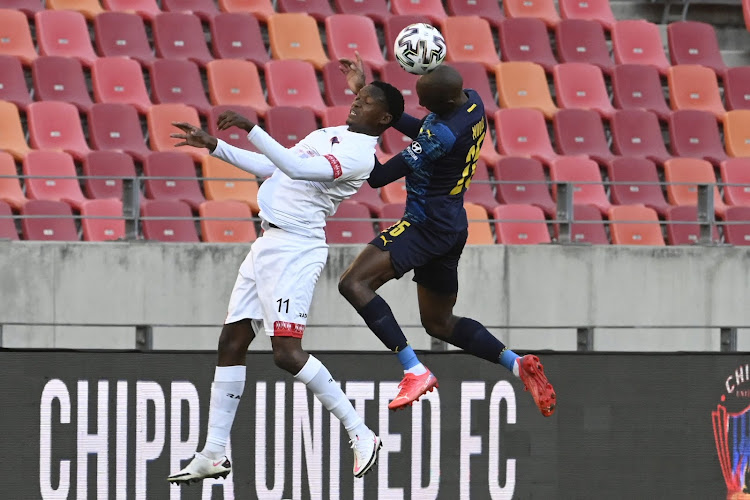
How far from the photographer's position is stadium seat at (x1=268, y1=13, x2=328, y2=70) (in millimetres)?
15977

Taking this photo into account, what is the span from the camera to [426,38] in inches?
310

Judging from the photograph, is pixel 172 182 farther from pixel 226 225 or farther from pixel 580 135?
pixel 580 135

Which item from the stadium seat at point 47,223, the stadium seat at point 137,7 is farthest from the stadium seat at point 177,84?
the stadium seat at point 47,223

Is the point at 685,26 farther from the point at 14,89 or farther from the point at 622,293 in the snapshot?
the point at 14,89

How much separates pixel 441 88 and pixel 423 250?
2.95 feet

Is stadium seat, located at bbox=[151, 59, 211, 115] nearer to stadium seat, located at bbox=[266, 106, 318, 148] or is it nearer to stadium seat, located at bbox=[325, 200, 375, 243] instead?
stadium seat, located at bbox=[266, 106, 318, 148]

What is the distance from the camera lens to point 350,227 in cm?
1347

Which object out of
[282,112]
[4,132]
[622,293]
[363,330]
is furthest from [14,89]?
[622,293]

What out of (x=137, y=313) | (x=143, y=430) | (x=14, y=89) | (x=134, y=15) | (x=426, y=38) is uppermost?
(x=134, y=15)

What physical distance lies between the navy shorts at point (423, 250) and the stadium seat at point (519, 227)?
223 inches

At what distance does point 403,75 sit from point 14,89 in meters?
4.09

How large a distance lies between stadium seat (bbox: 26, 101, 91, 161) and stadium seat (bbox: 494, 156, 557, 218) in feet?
13.4

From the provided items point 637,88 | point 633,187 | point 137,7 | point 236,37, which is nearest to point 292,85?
point 236,37

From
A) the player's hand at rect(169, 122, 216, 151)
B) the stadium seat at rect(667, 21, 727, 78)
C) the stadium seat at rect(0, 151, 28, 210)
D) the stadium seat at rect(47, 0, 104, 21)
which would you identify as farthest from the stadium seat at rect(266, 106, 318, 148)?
the player's hand at rect(169, 122, 216, 151)
